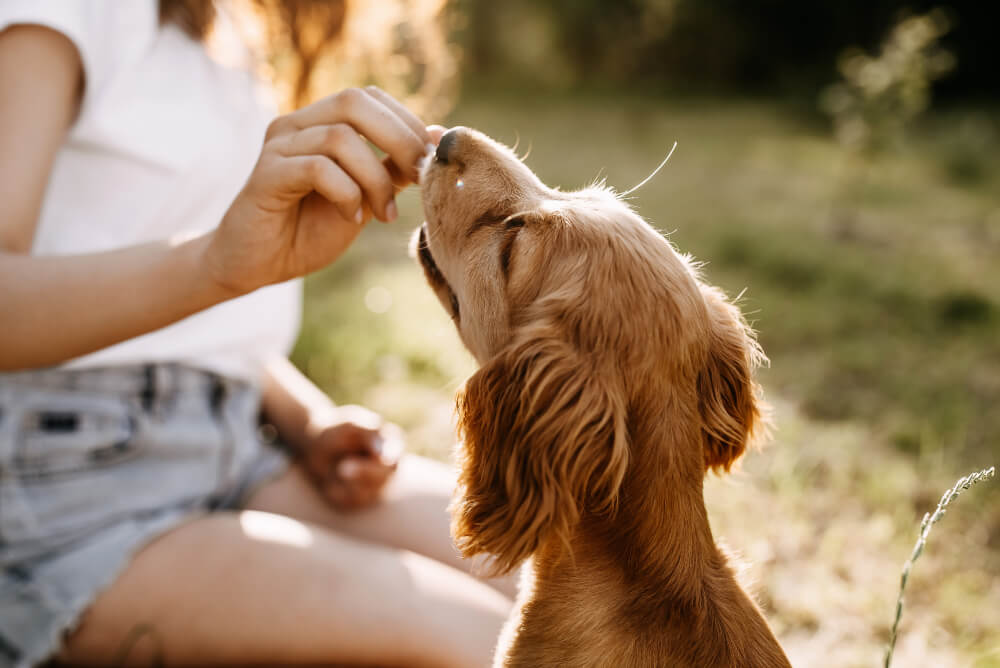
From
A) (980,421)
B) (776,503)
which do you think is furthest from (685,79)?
(776,503)

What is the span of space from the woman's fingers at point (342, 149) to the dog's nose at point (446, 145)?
241 millimetres

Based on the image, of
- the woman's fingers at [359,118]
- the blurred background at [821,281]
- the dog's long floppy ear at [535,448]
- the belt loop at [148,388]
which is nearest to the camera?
the dog's long floppy ear at [535,448]

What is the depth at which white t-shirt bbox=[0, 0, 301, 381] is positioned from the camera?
2107 mm

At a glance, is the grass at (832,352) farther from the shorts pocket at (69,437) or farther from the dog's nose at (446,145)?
the shorts pocket at (69,437)

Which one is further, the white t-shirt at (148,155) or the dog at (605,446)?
the white t-shirt at (148,155)

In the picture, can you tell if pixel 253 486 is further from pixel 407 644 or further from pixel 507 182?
pixel 507 182

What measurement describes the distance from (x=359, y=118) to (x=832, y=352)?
4.55m

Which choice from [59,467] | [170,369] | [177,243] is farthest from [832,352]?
[59,467]

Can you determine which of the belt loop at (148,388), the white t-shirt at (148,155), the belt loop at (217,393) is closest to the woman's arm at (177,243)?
the white t-shirt at (148,155)

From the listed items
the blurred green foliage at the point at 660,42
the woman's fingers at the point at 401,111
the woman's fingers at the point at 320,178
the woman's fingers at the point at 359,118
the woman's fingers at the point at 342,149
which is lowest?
the woman's fingers at the point at 320,178

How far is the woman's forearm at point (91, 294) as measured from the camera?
1773mm

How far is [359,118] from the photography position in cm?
175

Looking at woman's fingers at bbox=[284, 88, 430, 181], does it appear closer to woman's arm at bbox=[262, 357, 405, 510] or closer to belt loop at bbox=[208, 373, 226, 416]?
belt loop at bbox=[208, 373, 226, 416]

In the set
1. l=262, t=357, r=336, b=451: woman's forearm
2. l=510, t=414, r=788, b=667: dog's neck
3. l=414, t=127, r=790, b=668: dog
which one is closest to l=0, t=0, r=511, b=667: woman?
l=262, t=357, r=336, b=451: woman's forearm
